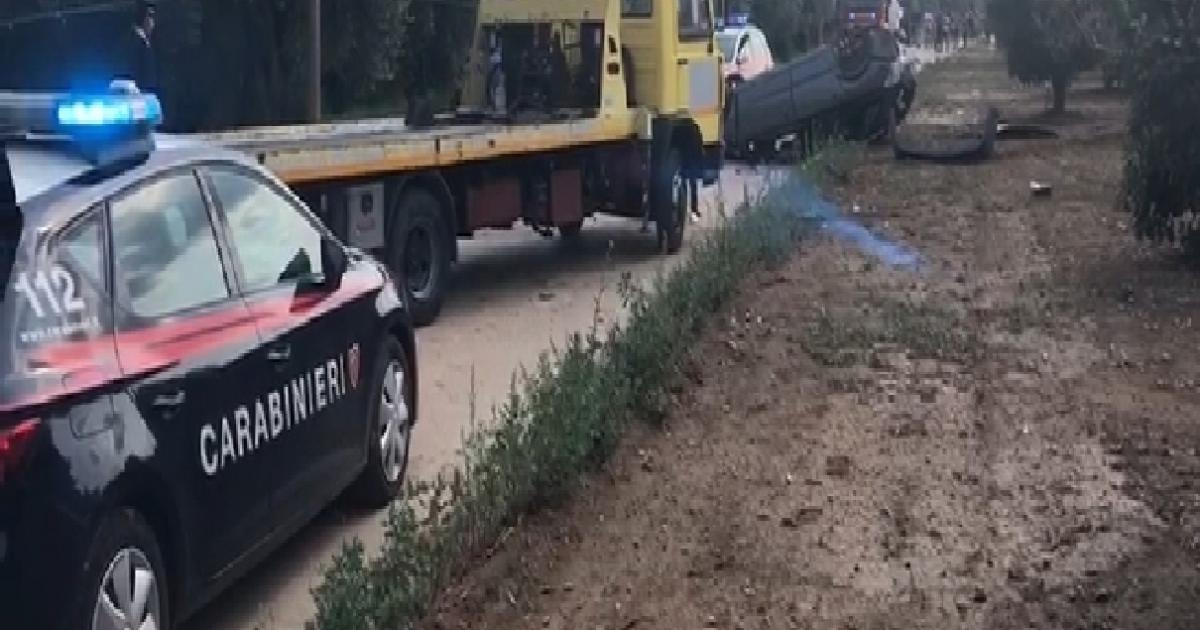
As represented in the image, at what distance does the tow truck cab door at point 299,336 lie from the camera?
19.5 feet

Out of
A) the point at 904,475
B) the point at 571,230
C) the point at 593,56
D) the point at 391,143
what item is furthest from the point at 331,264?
the point at 571,230

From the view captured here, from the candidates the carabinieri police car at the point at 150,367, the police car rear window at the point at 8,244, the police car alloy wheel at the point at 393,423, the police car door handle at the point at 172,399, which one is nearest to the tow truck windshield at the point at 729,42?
the police car alloy wheel at the point at 393,423

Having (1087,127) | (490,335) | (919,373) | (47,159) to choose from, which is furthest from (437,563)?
(1087,127)

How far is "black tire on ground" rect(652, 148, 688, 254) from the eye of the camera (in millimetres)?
15969

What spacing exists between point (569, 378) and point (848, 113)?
1938 cm

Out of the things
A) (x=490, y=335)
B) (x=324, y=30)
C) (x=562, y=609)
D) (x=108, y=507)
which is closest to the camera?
(x=108, y=507)

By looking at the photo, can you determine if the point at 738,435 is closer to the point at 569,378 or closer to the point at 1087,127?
the point at 569,378

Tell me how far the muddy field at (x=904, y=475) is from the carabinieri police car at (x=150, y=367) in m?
0.80

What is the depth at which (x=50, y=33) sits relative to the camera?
24.5 metres

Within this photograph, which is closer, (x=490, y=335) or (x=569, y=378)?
(x=569, y=378)

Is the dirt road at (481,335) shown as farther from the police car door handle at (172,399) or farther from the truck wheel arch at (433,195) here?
the police car door handle at (172,399)

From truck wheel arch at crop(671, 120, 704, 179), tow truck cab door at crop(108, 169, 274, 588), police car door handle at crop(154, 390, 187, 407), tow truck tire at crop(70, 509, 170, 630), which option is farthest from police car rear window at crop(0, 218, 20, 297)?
truck wheel arch at crop(671, 120, 704, 179)

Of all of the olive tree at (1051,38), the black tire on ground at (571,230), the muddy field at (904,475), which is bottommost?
the muddy field at (904,475)

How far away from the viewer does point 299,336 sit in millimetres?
6117
